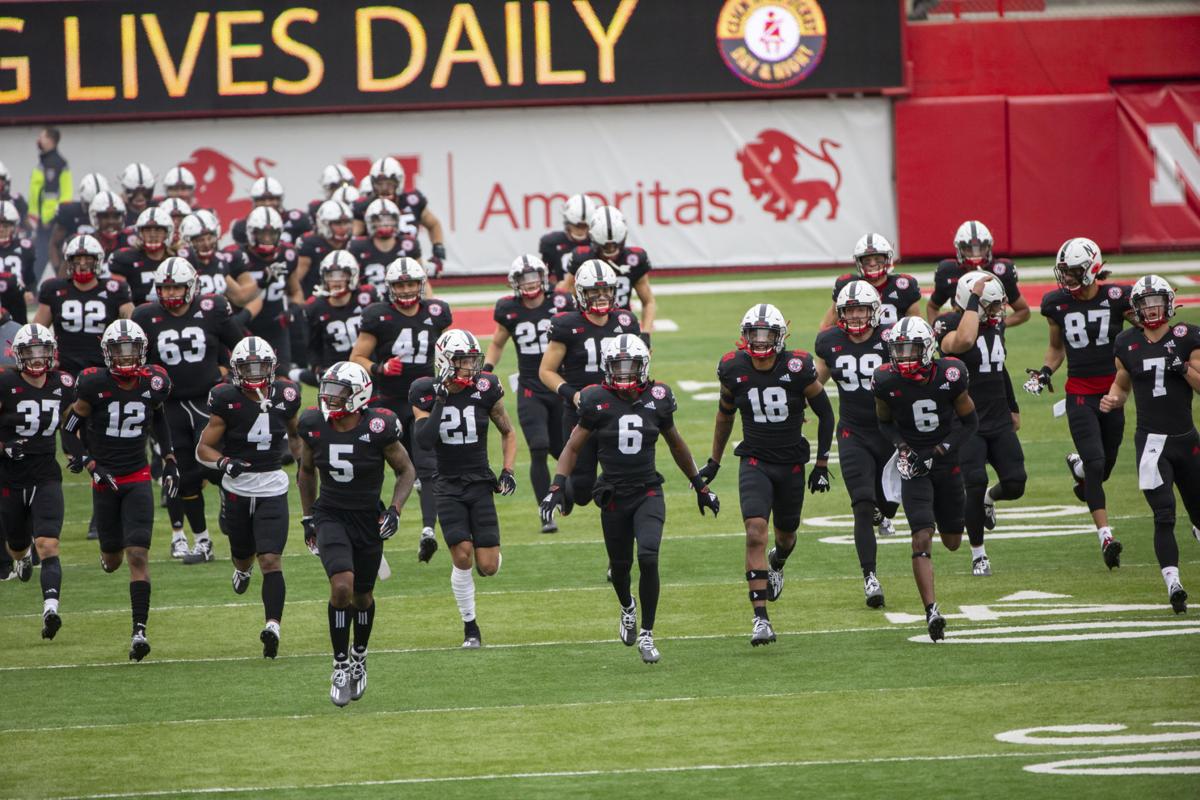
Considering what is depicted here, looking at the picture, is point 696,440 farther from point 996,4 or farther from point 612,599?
point 996,4

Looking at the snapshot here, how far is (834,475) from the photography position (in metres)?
15.7

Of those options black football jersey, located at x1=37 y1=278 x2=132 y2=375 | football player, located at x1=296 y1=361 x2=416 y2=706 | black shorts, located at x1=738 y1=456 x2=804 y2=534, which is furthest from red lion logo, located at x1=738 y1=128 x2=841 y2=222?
football player, located at x1=296 y1=361 x2=416 y2=706

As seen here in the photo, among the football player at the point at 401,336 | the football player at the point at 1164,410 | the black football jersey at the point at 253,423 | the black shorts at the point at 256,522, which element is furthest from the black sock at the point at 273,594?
the football player at the point at 1164,410

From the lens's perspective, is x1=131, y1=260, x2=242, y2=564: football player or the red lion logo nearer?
x1=131, y1=260, x2=242, y2=564: football player

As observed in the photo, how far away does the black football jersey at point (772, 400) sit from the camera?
34.8ft

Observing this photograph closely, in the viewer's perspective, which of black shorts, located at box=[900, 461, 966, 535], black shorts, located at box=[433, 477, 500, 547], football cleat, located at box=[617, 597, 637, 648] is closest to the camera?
black shorts, located at box=[900, 461, 966, 535]

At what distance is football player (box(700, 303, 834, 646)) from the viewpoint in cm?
1047

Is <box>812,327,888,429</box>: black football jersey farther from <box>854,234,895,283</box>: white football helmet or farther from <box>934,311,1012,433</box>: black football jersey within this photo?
<box>854,234,895,283</box>: white football helmet

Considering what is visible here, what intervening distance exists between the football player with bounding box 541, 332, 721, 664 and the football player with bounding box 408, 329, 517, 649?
438 mm

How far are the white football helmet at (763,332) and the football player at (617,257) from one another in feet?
8.48

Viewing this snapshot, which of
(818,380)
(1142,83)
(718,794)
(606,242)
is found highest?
(1142,83)

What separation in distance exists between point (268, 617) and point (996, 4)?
69.0 ft

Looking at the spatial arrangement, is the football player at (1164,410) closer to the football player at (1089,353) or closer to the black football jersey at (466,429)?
the football player at (1089,353)

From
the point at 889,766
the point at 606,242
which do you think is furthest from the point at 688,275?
the point at 889,766
